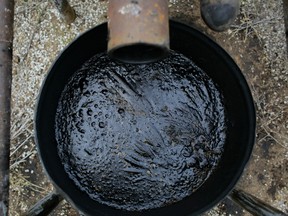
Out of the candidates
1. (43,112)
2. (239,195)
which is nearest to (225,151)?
(239,195)

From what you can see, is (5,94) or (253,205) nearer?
Answer: (5,94)

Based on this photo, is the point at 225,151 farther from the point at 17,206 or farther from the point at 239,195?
the point at 17,206

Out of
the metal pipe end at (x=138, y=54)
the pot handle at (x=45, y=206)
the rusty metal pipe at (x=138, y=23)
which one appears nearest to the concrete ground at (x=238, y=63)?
the pot handle at (x=45, y=206)

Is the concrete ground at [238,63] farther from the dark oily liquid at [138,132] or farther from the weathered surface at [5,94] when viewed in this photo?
the weathered surface at [5,94]

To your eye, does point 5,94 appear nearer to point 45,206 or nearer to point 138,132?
point 45,206

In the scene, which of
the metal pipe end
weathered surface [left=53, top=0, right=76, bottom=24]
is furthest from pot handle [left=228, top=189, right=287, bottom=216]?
weathered surface [left=53, top=0, right=76, bottom=24]

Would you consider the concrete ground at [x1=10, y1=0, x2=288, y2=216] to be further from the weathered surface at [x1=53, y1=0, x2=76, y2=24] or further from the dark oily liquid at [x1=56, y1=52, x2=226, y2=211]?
the dark oily liquid at [x1=56, y1=52, x2=226, y2=211]

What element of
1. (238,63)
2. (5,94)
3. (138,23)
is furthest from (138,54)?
(238,63)
